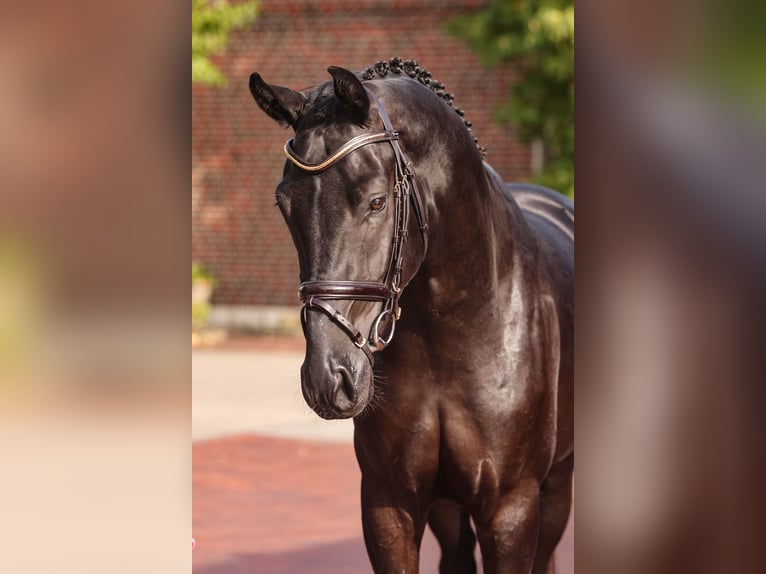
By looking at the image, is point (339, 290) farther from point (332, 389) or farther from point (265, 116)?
point (265, 116)

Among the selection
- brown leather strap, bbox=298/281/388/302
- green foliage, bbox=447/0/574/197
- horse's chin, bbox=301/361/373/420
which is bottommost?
horse's chin, bbox=301/361/373/420

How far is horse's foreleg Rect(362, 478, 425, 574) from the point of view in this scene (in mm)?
2865

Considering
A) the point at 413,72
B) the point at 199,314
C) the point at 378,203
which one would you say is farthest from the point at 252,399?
the point at 378,203

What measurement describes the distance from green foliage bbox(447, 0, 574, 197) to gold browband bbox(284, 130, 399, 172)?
35.2ft

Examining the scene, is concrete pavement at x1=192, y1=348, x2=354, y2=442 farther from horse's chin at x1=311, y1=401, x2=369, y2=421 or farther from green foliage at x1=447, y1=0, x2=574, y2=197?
horse's chin at x1=311, y1=401, x2=369, y2=421

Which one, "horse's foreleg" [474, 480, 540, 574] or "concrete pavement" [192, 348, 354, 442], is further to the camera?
"concrete pavement" [192, 348, 354, 442]

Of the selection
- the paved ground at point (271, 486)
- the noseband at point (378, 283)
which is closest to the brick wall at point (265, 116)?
the paved ground at point (271, 486)

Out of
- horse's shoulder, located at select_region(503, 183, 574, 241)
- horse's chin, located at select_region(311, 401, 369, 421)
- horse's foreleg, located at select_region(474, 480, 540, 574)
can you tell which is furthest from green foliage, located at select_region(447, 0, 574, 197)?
horse's chin, located at select_region(311, 401, 369, 421)

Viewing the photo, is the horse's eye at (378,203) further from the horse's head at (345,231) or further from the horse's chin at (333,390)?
the horse's chin at (333,390)

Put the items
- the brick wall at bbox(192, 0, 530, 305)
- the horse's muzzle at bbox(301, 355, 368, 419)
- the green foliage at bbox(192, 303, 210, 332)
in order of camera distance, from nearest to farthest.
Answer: the horse's muzzle at bbox(301, 355, 368, 419)
the green foliage at bbox(192, 303, 210, 332)
the brick wall at bbox(192, 0, 530, 305)
